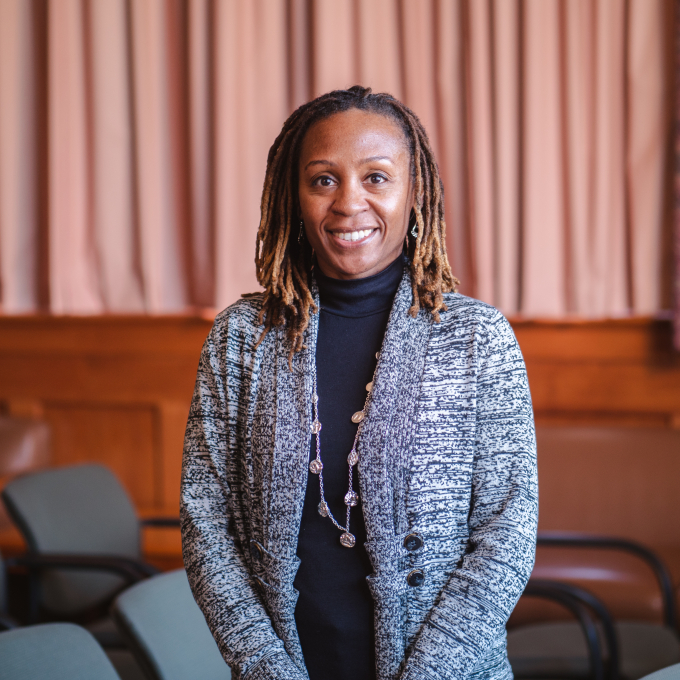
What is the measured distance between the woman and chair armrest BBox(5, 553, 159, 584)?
142 centimetres

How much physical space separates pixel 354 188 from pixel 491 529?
1.66 feet

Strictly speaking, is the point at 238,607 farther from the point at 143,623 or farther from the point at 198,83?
the point at 198,83

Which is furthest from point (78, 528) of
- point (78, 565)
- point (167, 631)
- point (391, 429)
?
point (391, 429)

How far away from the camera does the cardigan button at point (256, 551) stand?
3.55 feet

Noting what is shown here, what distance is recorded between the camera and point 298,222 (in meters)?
1.23

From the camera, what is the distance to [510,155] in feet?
10.9

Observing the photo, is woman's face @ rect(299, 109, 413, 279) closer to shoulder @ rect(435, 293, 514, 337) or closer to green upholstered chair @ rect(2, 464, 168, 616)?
shoulder @ rect(435, 293, 514, 337)

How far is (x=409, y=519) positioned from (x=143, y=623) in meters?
0.78

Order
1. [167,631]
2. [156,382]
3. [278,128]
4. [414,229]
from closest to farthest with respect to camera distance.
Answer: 1. [414,229]
2. [167,631]
3. [278,128]
4. [156,382]

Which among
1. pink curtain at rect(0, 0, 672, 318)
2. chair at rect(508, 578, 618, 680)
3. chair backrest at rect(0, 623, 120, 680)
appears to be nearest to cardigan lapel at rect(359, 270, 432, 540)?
chair backrest at rect(0, 623, 120, 680)

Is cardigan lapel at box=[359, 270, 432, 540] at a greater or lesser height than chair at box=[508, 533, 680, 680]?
greater

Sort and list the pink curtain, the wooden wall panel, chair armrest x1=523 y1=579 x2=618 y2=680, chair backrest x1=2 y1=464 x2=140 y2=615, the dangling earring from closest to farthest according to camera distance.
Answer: the dangling earring, chair armrest x1=523 y1=579 x2=618 y2=680, chair backrest x1=2 y1=464 x2=140 y2=615, the pink curtain, the wooden wall panel

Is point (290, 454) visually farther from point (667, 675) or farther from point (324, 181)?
point (667, 675)

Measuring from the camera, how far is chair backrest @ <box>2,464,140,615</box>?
8.23 feet
